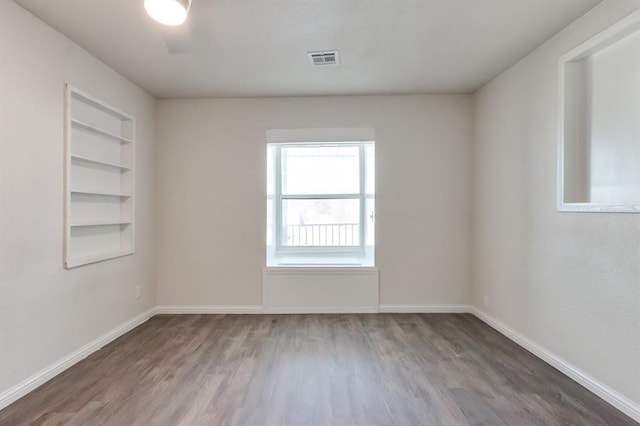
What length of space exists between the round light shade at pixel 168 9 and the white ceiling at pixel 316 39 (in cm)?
78

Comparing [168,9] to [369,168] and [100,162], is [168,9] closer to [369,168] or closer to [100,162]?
[100,162]

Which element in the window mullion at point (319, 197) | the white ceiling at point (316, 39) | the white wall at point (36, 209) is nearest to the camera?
the white wall at point (36, 209)

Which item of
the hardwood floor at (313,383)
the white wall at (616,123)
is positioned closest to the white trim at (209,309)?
the hardwood floor at (313,383)

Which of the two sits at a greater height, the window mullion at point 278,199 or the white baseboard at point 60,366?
the window mullion at point 278,199

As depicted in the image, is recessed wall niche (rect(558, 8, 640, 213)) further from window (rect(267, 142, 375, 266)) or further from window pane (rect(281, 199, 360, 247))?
window pane (rect(281, 199, 360, 247))

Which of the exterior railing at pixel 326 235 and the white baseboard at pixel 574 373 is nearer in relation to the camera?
the white baseboard at pixel 574 373

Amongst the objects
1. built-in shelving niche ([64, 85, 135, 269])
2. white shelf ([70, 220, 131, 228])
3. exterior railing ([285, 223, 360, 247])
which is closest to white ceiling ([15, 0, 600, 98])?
built-in shelving niche ([64, 85, 135, 269])

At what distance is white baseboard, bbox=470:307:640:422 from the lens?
1.94 metres

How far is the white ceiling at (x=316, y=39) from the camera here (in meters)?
2.16

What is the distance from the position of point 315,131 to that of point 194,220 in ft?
5.68

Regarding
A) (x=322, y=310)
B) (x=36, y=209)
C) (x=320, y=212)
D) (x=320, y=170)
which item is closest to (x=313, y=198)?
(x=320, y=212)

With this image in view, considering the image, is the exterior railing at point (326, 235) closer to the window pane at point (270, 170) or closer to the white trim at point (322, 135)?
the window pane at point (270, 170)

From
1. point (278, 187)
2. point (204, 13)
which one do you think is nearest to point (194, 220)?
point (278, 187)

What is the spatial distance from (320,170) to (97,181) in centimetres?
231
